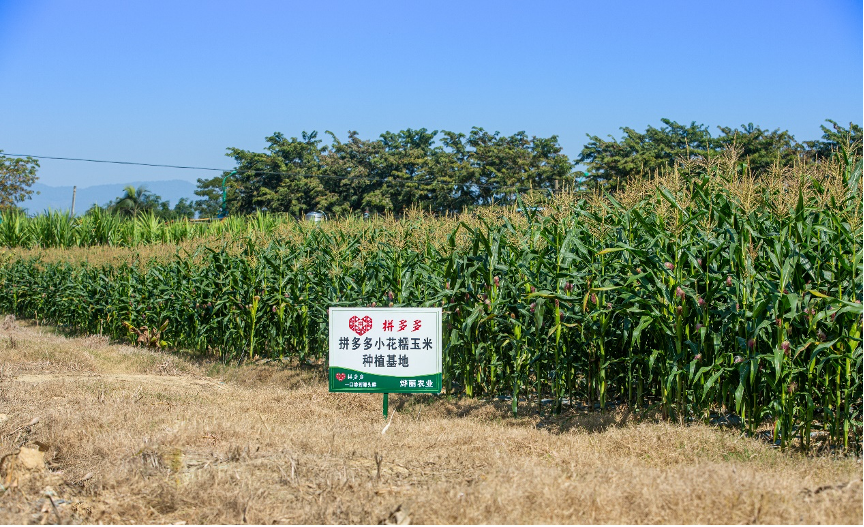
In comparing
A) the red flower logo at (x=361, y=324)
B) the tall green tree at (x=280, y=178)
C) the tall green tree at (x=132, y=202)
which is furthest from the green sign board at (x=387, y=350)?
the tall green tree at (x=132, y=202)

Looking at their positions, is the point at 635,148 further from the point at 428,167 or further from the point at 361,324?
the point at 361,324

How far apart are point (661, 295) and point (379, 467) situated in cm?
316

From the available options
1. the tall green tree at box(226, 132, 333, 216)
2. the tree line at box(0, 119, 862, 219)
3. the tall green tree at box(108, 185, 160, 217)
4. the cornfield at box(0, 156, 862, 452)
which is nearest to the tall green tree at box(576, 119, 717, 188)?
the tree line at box(0, 119, 862, 219)

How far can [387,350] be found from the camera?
8.19 meters

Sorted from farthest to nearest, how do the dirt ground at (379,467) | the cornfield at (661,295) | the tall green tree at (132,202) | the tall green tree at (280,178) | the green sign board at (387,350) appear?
the tall green tree at (132,202) → the tall green tree at (280,178) → the green sign board at (387,350) → the cornfield at (661,295) → the dirt ground at (379,467)

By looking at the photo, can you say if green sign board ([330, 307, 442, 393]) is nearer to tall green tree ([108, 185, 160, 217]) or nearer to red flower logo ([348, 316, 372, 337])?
red flower logo ([348, 316, 372, 337])

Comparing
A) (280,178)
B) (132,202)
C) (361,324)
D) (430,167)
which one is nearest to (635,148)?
(430,167)

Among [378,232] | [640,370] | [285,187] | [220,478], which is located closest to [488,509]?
[220,478]

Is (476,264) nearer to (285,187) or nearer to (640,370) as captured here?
(640,370)

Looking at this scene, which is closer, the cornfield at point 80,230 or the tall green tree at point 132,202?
the cornfield at point 80,230

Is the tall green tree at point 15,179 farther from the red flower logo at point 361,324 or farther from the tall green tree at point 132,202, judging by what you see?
the red flower logo at point 361,324

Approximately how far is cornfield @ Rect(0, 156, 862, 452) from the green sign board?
67 cm

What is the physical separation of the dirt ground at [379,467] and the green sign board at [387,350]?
0.45m

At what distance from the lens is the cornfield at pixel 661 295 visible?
6188 millimetres
